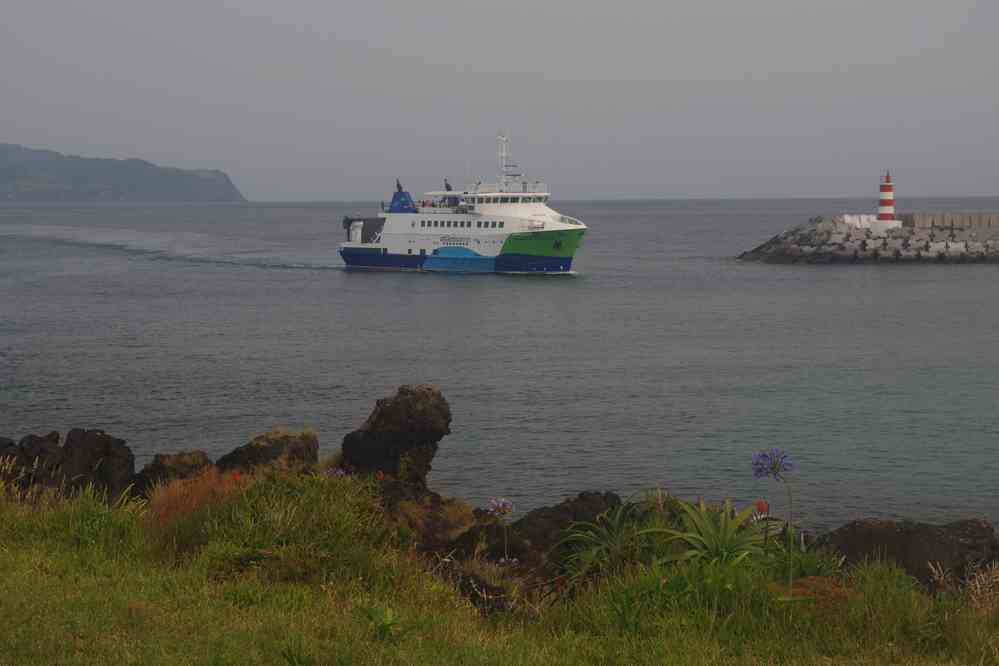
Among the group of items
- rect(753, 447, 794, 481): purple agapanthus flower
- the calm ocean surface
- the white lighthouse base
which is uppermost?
the white lighthouse base

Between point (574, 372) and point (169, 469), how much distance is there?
17165 millimetres

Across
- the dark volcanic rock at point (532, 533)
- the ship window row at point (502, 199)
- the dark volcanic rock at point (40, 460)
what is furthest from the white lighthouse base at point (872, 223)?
the dark volcanic rock at point (40, 460)

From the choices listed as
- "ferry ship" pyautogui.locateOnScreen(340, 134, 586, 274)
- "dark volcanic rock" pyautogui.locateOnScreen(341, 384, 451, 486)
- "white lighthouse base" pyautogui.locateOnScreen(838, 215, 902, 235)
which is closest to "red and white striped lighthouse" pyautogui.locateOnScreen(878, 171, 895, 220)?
"white lighthouse base" pyautogui.locateOnScreen(838, 215, 902, 235)

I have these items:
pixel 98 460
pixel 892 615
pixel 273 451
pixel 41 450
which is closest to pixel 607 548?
pixel 892 615

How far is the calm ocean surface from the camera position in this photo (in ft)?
56.7

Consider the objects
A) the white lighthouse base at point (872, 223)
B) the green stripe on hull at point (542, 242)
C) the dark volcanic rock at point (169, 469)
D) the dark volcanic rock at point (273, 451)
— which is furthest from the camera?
the white lighthouse base at point (872, 223)

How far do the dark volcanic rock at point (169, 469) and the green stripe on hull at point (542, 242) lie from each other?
4451 centimetres

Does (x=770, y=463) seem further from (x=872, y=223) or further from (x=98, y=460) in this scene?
(x=872, y=223)

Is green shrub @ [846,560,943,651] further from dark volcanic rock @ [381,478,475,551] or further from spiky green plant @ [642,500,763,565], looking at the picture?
dark volcanic rock @ [381,478,475,551]

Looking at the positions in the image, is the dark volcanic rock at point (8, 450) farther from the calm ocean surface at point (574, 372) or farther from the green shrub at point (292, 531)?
the calm ocean surface at point (574, 372)

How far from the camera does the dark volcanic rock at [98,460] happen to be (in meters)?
10.6

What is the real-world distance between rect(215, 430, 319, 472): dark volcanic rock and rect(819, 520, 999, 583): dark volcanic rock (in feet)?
17.6

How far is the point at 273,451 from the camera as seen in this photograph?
11477 mm

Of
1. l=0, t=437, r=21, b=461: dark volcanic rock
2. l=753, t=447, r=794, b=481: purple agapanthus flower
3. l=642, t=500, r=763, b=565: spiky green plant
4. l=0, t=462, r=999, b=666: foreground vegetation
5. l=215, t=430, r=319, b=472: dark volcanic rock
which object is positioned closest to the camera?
l=0, t=462, r=999, b=666: foreground vegetation
